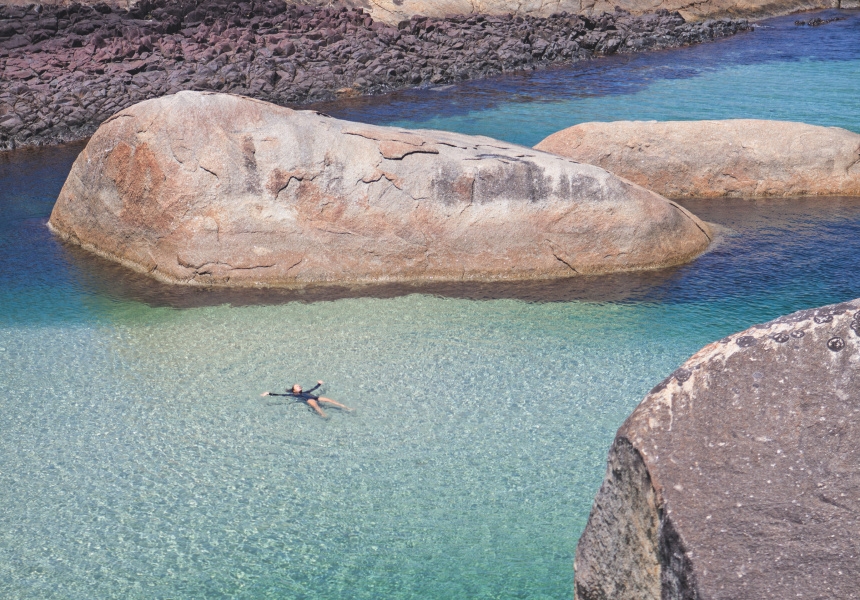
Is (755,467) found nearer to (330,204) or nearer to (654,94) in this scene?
(330,204)

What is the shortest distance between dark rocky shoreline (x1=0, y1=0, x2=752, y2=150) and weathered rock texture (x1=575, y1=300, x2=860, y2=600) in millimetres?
14083

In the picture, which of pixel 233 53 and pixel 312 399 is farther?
pixel 233 53

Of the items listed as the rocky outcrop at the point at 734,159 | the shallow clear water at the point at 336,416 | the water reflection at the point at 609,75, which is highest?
the water reflection at the point at 609,75

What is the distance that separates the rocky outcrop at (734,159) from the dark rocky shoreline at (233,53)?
7.85 metres

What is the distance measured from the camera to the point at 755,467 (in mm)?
2660

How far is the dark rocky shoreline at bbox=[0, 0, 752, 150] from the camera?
1518cm

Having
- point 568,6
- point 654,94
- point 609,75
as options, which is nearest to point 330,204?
point 654,94

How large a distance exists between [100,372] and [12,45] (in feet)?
39.9

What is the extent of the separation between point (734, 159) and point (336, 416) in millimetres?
7306

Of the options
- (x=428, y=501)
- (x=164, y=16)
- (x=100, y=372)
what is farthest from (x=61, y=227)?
(x=164, y=16)

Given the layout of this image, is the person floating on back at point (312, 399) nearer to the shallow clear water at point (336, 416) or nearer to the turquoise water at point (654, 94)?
the shallow clear water at point (336, 416)

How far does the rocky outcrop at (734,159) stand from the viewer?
439 inches

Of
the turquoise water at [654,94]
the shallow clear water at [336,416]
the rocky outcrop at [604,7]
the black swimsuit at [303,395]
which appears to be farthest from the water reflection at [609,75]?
the black swimsuit at [303,395]

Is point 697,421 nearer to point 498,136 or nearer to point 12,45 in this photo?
point 498,136
